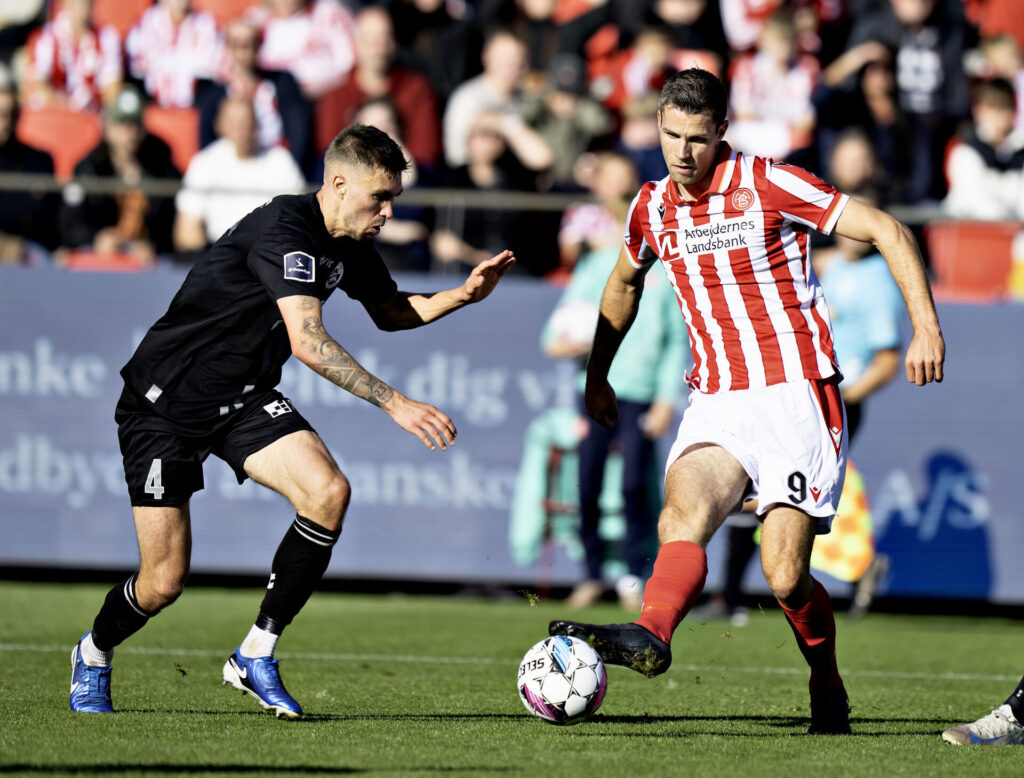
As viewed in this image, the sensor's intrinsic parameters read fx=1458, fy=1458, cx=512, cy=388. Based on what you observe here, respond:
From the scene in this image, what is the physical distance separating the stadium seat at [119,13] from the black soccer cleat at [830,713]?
10853 mm

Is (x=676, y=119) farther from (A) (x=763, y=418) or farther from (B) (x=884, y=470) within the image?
(B) (x=884, y=470)

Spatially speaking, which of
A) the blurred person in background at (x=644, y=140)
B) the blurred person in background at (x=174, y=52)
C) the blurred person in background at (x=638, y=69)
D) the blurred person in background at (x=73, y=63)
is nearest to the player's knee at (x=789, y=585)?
the blurred person in background at (x=644, y=140)

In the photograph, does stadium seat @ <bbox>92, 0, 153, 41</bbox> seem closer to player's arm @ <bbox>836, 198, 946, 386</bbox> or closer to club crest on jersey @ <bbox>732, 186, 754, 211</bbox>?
club crest on jersey @ <bbox>732, 186, 754, 211</bbox>

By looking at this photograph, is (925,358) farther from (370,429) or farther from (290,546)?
(370,429)

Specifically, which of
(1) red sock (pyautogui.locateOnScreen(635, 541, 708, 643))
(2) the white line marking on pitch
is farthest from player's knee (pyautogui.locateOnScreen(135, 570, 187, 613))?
(2) the white line marking on pitch

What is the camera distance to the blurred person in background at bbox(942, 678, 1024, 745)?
534cm

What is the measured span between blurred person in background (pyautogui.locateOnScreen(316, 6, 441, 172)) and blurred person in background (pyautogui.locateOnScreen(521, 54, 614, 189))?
855 mm

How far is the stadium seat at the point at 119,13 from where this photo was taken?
14133 millimetres

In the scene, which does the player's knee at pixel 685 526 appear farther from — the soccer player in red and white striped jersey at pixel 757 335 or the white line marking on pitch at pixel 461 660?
the white line marking on pitch at pixel 461 660

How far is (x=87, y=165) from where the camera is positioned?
1194 cm

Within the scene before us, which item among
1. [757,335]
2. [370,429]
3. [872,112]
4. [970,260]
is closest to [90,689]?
[757,335]

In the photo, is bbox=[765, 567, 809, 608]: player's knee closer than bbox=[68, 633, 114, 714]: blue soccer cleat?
Yes

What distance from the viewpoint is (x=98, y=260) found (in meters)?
11.0

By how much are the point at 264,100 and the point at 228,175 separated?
4.15ft
